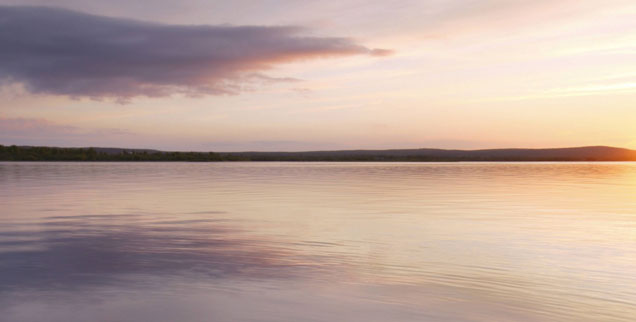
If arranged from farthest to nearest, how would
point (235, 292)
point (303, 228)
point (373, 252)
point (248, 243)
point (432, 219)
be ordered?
point (432, 219)
point (303, 228)
point (248, 243)
point (373, 252)
point (235, 292)

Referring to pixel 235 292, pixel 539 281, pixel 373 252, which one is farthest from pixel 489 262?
pixel 235 292

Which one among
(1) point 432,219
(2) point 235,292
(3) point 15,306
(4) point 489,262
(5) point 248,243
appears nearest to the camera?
(3) point 15,306

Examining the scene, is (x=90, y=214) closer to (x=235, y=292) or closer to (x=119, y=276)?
(x=119, y=276)

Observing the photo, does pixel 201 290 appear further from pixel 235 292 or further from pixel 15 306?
pixel 15 306

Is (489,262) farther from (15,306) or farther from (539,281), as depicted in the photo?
(15,306)

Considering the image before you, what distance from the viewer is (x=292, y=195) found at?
23.7 meters

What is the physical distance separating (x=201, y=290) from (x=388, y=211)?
35.5 feet

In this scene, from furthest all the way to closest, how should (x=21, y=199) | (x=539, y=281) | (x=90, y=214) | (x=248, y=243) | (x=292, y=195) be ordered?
(x=292, y=195) < (x=21, y=199) < (x=90, y=214) < (x=248, y=243) < (x=539, y=281)

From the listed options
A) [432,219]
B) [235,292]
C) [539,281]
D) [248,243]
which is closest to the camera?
[235,292]

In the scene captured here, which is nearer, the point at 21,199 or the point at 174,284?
the point at 174,284

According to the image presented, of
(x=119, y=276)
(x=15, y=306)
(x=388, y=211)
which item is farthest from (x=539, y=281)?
(x=388, y=211)

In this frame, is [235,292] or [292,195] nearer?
[235,292]

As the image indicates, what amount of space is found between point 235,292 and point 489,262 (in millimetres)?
4707

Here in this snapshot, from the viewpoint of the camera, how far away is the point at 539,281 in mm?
8117
